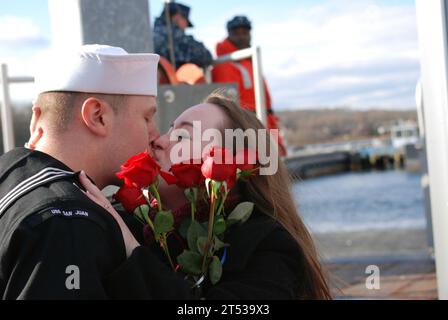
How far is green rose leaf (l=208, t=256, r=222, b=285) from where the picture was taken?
211 cm

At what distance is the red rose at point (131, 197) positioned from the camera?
7.13 feet

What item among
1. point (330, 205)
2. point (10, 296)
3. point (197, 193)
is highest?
point (197, 193)

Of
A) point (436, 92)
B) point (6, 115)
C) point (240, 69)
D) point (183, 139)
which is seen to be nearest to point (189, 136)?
point (183, 139)

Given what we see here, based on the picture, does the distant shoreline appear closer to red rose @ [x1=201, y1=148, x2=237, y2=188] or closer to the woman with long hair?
the woman with long hair

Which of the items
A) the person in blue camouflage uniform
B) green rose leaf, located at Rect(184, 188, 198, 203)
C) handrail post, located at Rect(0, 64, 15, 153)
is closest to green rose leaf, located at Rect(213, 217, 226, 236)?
green rose leaf, located at Rect(184, 188, 198, 203)

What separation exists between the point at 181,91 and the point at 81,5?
4.66ft

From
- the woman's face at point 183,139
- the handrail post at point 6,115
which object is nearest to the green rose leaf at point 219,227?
the woman's face at point 183,139

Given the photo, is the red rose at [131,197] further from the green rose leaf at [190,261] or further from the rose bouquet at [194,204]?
the green rose leaf at [190,261]

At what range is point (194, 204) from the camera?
2.22 m
